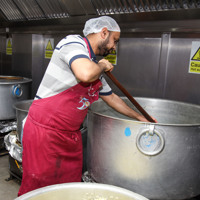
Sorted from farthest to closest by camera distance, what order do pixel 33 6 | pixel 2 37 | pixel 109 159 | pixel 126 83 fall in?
pixel 2 37, pixel 33 6, pixel 126 83, pixel 109 159

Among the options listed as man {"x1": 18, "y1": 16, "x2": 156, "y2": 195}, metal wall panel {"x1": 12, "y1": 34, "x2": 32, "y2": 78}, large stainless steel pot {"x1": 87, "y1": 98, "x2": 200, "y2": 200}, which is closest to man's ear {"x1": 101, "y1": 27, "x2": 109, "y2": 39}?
man {"x1": 18, "y1": 16, "x2": 156, "y2": 195}

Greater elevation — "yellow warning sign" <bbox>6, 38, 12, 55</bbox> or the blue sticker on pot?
"yellow warning sign" <bbox>6, 38, 12, 55</bbox>

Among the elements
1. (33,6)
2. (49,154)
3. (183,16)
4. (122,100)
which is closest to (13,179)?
(49,154)

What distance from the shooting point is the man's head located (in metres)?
1.29

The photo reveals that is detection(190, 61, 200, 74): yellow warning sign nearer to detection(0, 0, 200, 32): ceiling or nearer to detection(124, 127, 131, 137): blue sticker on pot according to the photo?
detection(0, 0, 200, 32): ceiling

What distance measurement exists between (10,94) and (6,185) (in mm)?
767

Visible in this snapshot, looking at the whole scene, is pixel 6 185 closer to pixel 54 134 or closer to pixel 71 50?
pixel 54 134

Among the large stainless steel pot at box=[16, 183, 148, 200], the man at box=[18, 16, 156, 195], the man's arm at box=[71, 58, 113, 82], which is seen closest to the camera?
the large stainless steel pot at box=[16, 183, 148, 200]

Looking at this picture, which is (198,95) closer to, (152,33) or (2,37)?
(152,33)

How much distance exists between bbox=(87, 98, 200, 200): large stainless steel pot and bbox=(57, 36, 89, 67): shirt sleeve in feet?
0.99

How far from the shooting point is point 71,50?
1.12m

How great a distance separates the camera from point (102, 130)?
122 cm

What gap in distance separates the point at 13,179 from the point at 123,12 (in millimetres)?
1623

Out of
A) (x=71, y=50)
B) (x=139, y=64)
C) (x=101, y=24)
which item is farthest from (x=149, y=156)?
(x=139, y=64)
